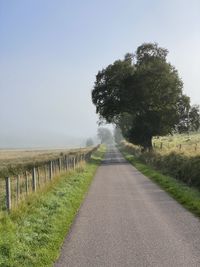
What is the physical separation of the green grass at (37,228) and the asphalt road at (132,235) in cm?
34

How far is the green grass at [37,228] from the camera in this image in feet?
29.8

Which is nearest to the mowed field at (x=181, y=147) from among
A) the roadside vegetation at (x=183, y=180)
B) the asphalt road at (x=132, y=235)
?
the roadside vegetation at (x=183, y=180)

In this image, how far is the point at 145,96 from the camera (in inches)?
2206

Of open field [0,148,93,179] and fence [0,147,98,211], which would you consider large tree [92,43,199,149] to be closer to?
open field [0,148,93,179]

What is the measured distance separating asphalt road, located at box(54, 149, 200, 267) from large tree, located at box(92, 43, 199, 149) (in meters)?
38.4

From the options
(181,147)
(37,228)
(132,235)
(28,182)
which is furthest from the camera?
(181,147)

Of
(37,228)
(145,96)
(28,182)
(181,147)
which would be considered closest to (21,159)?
(145,96)

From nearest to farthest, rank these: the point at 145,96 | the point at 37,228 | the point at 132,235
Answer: the point at 132,235, the point at 37,228, the point at 145,96

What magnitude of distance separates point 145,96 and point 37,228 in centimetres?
4531

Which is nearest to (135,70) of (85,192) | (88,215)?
(85,192)

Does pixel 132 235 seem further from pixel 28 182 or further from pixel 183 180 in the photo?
pixel 183 180

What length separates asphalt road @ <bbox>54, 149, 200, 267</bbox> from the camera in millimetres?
8891

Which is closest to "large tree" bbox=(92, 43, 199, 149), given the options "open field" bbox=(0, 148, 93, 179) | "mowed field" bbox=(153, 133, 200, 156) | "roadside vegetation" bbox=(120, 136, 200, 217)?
"mowed field" bbox=(153, 133, 200, 156)

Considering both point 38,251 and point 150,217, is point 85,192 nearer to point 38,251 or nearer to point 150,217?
point 150,217
